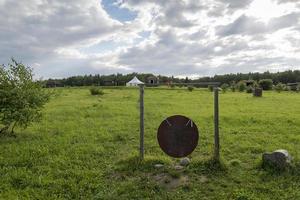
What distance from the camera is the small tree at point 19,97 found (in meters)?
10.6

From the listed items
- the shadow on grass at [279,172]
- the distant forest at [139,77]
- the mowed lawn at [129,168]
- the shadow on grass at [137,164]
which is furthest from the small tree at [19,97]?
the distant forest at [139,77]

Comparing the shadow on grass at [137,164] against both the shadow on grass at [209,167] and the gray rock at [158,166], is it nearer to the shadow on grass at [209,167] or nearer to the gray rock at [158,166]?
the gray rock at [158,166]

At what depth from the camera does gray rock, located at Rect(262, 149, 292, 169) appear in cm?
707

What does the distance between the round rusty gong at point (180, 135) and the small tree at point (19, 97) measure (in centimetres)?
539

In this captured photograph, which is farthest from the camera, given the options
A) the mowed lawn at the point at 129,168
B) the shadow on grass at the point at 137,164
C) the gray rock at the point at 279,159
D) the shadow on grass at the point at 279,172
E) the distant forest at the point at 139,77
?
the distant forest at the point at 139,77

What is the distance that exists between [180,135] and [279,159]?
6.98ft

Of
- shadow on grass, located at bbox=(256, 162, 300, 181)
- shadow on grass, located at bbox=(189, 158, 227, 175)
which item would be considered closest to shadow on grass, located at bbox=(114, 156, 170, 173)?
shadow on grass, located at bbox=(189, 158, 227, 175)

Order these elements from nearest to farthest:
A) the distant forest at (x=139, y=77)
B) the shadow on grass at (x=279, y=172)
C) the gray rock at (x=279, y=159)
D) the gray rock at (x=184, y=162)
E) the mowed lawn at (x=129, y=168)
Result: the mowed lawn at (x=129, y=168), the shadow on grass at (x=279, y=172), the gray rock at (x=279, y=159), the gray rock at (x=184, y=162), the distant forest at (x=139, y=77)

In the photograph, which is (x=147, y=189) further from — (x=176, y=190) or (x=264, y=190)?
(x=264, y=190)

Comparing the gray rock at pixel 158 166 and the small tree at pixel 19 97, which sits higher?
the small tree at pixel 19 97

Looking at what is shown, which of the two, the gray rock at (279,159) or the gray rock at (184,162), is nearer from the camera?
the gray rock at (279,159)

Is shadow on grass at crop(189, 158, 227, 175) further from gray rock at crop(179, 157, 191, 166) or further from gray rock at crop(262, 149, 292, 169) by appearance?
gray rock at crop(262, 149, 292, 169)

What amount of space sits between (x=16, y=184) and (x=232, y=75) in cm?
11158

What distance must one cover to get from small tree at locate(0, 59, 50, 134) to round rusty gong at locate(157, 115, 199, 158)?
17.7 ft
